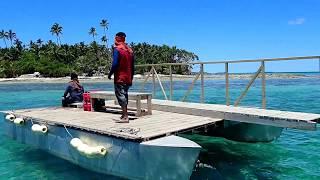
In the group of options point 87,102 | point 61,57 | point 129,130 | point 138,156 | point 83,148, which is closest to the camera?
point 138,156

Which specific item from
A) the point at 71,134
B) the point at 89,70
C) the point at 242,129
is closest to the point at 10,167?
the point at 71,134

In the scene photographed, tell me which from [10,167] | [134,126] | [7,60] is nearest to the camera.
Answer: [134,126]

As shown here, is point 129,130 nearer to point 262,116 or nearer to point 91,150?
point 91,150

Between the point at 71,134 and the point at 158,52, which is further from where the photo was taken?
the point at 158,52

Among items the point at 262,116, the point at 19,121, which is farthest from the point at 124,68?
the point at 19,121

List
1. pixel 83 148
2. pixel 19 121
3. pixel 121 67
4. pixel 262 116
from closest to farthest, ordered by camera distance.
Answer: pixel 83 148
pixel 262 116
pixel 121 67
pixel 19 121

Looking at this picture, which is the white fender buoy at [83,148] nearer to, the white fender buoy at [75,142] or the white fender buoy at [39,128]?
the white fender buoy at [75,142]

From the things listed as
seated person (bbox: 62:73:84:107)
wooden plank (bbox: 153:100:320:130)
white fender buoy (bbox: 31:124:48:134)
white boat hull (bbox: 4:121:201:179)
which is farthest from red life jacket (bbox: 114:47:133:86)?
seated person (bbox: 62:73:84:107)

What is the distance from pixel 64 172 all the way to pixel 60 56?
322 feet

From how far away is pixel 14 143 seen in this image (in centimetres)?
1259

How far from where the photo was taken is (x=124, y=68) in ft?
28.1

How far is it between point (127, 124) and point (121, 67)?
1286 millimetres

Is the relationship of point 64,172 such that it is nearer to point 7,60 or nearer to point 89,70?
point 89,70

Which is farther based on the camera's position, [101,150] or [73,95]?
[73,95]
